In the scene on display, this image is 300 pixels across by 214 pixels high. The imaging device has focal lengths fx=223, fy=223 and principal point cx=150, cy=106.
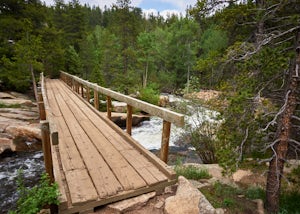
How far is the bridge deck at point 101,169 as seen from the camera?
2.59 meters

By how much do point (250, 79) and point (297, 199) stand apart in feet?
9.34

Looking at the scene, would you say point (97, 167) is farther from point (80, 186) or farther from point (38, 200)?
point (38, 200)

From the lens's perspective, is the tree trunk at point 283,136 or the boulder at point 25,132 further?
the boulder at point 25,132

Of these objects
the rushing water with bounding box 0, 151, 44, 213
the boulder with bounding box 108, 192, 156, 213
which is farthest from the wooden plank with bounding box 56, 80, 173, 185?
the rushing water with bounding box 0, 151, 44, 213

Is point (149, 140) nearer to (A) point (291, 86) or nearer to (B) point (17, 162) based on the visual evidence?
(B) point (17, 162)

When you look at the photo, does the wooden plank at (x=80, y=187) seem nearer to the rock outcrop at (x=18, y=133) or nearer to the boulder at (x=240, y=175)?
the boulder at (x=240, y=175)

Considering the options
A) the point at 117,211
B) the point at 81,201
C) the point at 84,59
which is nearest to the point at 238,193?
the point at 117,211

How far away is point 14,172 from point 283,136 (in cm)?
721

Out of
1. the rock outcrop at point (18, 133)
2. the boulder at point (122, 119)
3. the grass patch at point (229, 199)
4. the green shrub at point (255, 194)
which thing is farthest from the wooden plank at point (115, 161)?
the boulder at point (122, 119)

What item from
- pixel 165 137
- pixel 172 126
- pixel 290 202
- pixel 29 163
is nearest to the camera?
pixel 165 137

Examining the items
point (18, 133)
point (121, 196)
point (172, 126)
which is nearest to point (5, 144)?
point (18, 133)

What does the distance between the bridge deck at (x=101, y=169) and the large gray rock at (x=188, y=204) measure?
288mm

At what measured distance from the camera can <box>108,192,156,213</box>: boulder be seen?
2528 millimetres

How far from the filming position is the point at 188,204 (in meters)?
2.55
